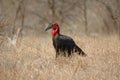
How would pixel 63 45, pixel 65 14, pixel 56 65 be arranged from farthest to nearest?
pixel 65 14 → pixel 63 45 → pixel 56 65

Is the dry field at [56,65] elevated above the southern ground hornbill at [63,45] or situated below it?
below

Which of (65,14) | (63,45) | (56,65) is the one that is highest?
(65,14)

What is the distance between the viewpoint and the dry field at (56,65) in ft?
22.5

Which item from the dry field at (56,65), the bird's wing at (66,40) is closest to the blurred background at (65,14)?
the bird's wing at (66,40)

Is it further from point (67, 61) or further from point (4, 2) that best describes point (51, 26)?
point (4, 2)

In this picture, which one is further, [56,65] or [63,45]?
[63,45]

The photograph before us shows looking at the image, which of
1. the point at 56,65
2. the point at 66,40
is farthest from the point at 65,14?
the point at 56,65

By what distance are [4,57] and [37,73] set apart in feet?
4.28

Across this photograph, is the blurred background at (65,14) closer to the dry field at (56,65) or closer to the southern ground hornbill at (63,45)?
the southern ground hornbill at (63,45)

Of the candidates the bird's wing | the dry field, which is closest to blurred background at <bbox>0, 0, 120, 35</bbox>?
the bird's wing

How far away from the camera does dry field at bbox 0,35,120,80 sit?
6864 mm

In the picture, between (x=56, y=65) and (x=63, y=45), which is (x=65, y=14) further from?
(x=56, y=65)

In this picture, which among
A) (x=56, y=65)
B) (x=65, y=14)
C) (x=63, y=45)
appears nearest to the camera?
(x=56, y=65)

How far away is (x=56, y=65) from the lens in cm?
808
